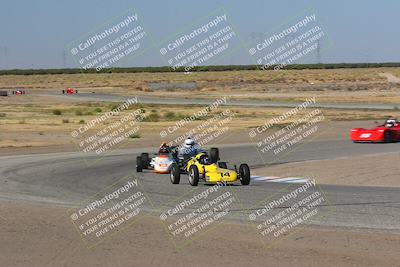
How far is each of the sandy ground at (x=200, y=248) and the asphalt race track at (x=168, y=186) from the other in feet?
4.52

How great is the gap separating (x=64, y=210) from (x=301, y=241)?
5999 millimetres

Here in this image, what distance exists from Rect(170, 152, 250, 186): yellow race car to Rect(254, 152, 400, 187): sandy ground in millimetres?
2472

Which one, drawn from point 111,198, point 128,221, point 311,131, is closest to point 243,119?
point 311,131

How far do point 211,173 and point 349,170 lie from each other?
19.3ft

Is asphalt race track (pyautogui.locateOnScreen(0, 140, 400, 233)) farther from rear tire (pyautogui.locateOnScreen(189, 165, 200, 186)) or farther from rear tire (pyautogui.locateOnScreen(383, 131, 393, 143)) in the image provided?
rear tire (pyautogui.locateOnScreen(383, 131, 393, 143))

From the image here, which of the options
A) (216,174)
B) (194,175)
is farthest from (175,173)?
(216,174)

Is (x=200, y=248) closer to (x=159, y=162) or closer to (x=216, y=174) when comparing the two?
(x=216, y=174)

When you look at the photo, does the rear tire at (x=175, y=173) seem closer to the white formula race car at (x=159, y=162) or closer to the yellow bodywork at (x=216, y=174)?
the yellow bodywork at (x=216, y=174)

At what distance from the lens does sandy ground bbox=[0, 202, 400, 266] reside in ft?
35.8

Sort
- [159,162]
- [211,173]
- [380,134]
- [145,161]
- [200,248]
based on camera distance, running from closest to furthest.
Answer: [200,248]
[211,173]
[159,162]
[145,161]
[380,134]

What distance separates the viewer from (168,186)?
66.5 ft

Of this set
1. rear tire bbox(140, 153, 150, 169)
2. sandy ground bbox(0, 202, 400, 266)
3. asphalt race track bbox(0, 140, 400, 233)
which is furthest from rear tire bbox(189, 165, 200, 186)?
sandy ground bbox(0, 202, 400, 266)

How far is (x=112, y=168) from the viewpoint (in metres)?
25.8

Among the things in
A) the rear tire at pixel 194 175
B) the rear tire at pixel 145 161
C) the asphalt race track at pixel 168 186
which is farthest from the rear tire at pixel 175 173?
the rear tire at pixel 145 161
